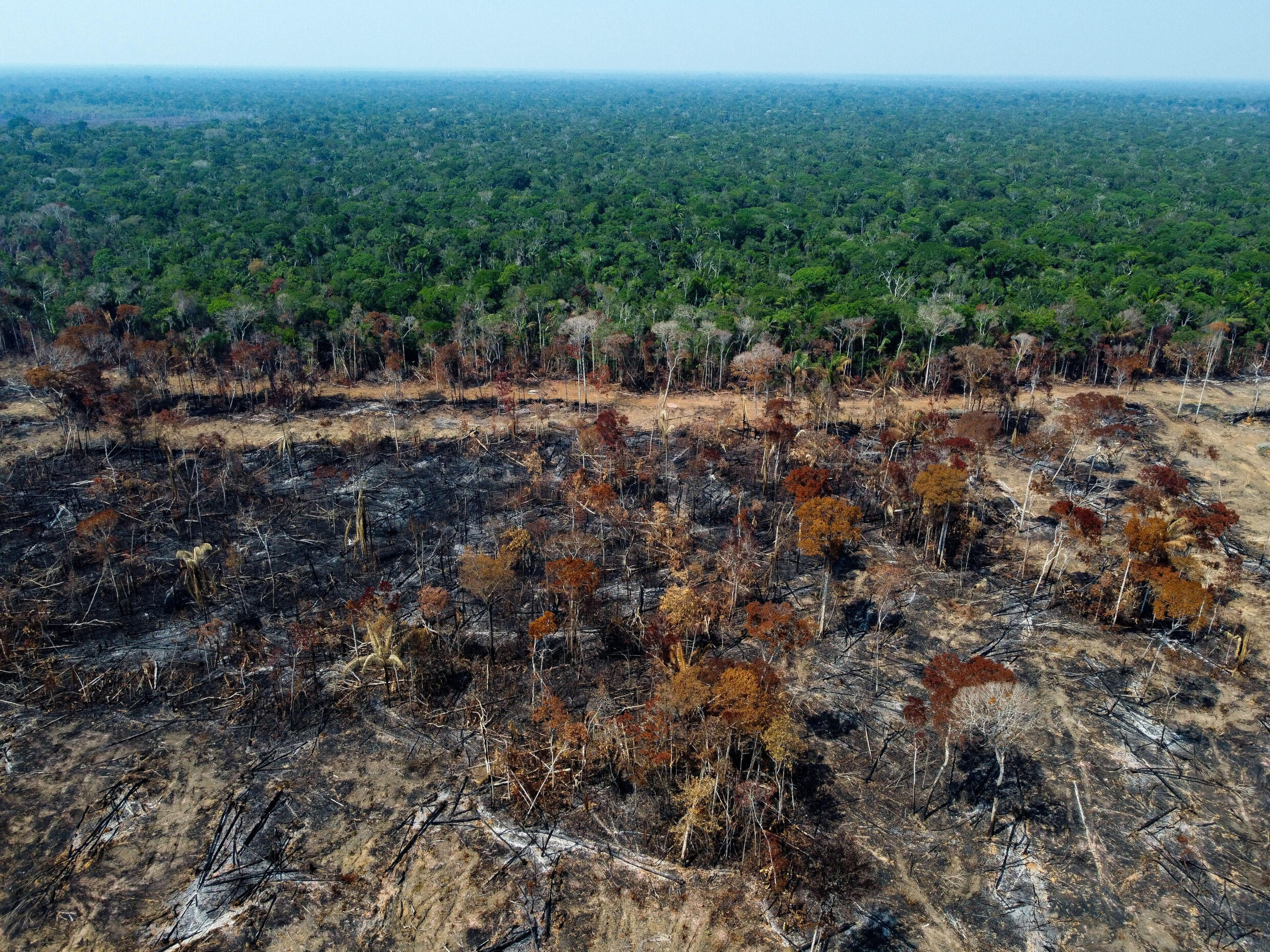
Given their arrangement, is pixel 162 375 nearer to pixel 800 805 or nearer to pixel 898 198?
pixel 800 805

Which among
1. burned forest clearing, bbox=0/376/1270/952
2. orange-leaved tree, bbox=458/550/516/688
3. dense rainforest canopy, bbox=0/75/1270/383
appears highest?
dense rainforest canopy, bbox=0/75/1270/383

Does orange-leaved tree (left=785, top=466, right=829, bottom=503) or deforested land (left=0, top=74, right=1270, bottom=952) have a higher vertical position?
Answer: orange-leaved tree (left=785, top=466, right=829, bottom=503)

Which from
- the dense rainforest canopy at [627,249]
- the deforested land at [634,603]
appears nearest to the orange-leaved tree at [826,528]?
the deforested land at [634,603]

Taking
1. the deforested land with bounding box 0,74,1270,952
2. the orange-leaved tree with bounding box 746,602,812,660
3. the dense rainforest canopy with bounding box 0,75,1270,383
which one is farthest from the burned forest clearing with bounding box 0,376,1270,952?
the dense rainforest canopy with bounding box 0,75,1270,383

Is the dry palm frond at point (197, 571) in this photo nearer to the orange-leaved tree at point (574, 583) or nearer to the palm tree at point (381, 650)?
the palm tree at point (381, 650)

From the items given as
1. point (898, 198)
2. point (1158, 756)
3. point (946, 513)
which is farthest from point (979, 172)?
point (1158, 756)

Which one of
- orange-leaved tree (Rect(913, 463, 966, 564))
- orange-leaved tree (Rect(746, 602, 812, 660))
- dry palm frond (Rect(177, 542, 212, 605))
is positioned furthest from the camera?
orange-leaved tree (Rect(913, 463, 966, 564))

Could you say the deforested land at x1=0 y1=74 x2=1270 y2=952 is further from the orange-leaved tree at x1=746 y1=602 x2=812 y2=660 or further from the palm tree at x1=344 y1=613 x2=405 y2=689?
the orange-leaved tree at x1=746 y1=602 x2=812 y2=660
